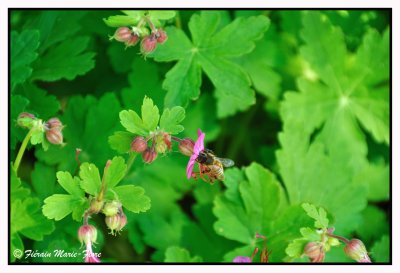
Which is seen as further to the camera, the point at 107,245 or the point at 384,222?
the point at 384,222

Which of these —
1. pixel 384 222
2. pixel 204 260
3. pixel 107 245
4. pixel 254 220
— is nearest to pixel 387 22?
pixel 384 222

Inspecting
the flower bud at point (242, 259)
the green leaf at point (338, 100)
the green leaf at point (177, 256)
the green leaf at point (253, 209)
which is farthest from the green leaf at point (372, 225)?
the green leaf at point (177, 256)

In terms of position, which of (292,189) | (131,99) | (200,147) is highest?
(200,147)

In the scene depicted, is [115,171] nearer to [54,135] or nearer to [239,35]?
[54,135]

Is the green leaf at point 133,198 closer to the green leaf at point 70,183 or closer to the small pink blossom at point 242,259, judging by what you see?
the green leaf at point 70,183

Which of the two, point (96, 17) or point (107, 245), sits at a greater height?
point (96, 17)

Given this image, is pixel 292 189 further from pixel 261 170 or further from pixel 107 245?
pixel 107 245
